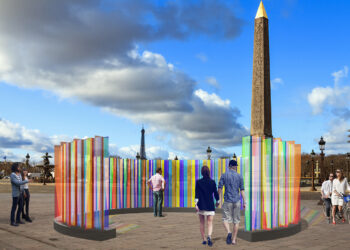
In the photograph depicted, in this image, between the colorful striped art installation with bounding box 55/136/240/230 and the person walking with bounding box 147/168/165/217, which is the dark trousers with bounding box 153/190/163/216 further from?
the colorful striped art installation with bounding box 55/136/240/230

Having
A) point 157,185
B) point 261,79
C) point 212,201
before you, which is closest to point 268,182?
point 212,201

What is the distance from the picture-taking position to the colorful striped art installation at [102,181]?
9.97m

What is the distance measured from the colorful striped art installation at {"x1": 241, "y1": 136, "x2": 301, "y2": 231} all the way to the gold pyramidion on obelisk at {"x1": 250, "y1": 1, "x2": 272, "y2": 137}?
24982 mm

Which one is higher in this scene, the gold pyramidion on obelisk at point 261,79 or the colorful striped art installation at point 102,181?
the gold pyramidion on obelisk at point 261,79

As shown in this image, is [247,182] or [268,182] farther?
[268,182]

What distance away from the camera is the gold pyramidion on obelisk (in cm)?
3622

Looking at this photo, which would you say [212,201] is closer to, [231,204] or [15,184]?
[231,204]

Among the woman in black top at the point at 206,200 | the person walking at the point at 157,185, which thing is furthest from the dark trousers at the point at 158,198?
the woman in black top at the point at 206,200

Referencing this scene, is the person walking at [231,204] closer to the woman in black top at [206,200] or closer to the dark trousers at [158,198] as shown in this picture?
the woman in black top at [206,200]

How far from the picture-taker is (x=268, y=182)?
10.5 m

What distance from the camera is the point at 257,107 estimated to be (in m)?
36.9

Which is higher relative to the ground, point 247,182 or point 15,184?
point 247,182

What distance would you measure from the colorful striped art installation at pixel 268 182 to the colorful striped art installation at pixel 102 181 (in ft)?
11.3

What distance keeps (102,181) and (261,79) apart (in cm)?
2890
